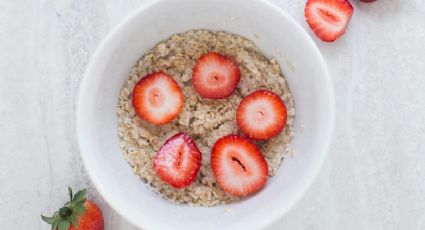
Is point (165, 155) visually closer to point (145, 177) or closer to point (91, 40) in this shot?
point (145, 177)

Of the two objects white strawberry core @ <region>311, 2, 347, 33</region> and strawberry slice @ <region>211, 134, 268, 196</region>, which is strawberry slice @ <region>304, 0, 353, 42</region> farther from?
strawberry slice @ <region>211, 134, 268, 196</region>

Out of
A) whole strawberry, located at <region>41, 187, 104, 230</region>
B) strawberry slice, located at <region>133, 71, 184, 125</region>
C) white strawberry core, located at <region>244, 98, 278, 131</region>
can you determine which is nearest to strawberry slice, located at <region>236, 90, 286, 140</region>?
white strawberry core, located at <region>244, 98, 278, 131</region>

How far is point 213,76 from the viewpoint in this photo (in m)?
1.16

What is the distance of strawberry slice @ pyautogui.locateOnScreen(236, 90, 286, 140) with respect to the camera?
1125 mm

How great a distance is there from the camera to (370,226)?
1.22 m

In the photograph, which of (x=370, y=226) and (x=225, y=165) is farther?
(x=370, y=226)

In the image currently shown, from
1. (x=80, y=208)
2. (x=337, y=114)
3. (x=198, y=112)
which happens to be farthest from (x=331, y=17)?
(x=80, y=208)

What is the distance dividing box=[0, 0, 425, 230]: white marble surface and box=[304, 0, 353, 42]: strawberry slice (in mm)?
24

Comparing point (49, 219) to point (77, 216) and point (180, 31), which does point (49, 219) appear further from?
point (180, 31)

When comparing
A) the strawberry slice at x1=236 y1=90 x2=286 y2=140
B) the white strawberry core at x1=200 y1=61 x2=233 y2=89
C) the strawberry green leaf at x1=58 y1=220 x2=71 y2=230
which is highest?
the white strawberry core at x1=200 y1=61 x2=233 y2=89

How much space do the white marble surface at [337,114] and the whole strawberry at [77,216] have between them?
3 centimetres

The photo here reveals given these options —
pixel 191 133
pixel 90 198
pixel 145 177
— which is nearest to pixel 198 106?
pixel 191 133

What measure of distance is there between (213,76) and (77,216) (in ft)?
1.08

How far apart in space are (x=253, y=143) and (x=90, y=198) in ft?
0.99
